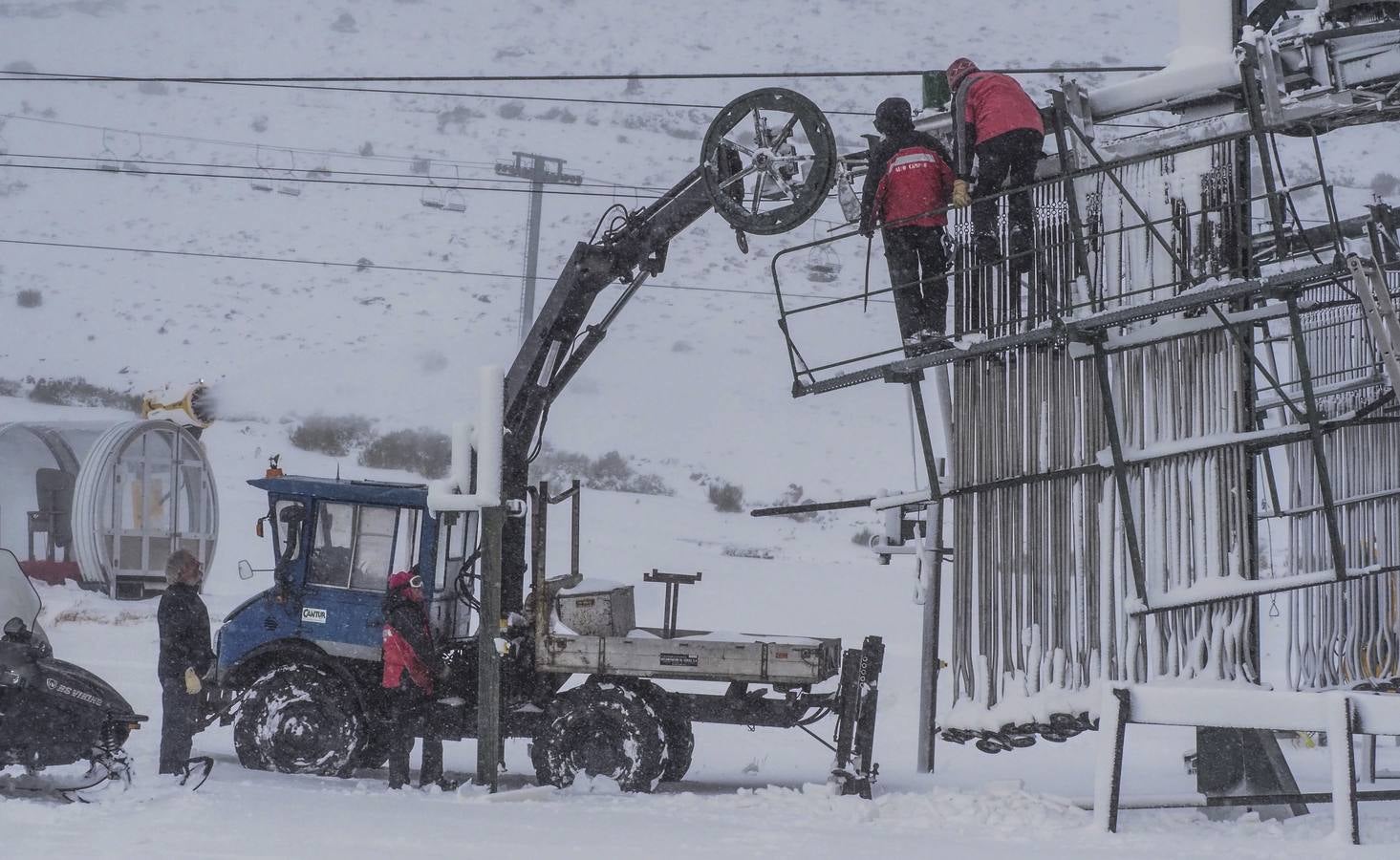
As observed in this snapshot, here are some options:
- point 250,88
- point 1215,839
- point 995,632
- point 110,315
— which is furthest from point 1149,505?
point 250,88

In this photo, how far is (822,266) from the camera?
54375mm

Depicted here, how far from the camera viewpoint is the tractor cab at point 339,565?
11.2 meters

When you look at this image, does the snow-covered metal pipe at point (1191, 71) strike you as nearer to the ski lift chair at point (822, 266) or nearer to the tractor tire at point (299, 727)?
the tractor tire at point (299, 727)

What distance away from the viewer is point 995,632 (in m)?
9.07

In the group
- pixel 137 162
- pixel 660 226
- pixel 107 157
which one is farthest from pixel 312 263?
pixel 660 226

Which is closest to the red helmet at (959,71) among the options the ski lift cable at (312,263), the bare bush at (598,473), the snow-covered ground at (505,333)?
the snow-covered ground at (505,333)

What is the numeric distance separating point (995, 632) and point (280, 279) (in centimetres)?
4857

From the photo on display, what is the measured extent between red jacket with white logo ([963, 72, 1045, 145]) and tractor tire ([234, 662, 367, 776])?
21.3 feet

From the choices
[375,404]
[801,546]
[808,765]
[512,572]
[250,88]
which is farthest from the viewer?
[250,88]

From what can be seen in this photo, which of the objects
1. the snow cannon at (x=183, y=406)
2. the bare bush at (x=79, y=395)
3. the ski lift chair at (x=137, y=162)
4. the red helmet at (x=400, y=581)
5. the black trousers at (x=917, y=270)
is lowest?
the red helmet at (x=400, y=581)

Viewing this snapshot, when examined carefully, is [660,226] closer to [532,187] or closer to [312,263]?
[312,263]

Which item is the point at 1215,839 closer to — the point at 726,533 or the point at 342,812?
the point at 342,812

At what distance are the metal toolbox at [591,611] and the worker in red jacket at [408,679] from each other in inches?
43.7

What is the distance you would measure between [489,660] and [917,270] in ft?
13.4
